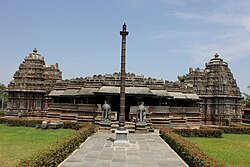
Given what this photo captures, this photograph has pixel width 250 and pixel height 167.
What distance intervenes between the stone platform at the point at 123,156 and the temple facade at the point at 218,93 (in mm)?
A: 19397

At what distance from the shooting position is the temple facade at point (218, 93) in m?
33.1

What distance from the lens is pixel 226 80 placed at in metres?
33.7

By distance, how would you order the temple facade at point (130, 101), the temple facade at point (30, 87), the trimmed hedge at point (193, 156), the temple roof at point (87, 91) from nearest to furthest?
the trimmed hedge at point (193, 156)
the temple facade at point (130, 101)
the temple roof at point (87, 91)
the temple facade at point (30, 87)

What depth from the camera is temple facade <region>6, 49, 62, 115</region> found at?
3434cm

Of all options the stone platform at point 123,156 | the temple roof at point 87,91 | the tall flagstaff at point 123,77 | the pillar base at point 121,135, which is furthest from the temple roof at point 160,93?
the pillar base at point 121,135

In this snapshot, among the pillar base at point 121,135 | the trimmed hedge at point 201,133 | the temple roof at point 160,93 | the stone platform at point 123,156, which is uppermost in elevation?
the temple roof at point 160,93

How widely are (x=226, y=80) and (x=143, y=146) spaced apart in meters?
21.9

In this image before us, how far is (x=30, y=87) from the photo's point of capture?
34.9m

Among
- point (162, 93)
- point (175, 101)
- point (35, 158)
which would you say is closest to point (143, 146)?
point (35, 158)

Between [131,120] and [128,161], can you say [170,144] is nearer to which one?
[128,161]

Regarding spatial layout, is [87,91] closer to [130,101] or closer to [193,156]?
[130,101]

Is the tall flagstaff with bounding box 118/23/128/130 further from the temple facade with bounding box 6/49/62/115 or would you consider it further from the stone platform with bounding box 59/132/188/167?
the temple facade with bounding box 6/49/62/115

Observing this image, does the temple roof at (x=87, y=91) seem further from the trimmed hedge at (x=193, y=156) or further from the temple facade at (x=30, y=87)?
the trimmed hedge at (x=193, y=156)

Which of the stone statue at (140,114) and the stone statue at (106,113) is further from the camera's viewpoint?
the stone statue at (106,113)
